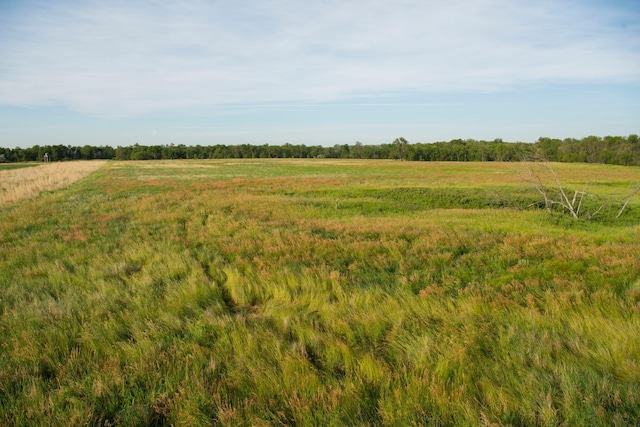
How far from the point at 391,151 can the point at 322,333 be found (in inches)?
6114

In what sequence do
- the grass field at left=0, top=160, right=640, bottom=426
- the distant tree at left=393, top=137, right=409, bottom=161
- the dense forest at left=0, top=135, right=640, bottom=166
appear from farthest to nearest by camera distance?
the distant tree at left=393, top=137, right=409, bottom=161 → the dense forest at left=0, top=135, right=640, bottom=166 → the grass field at left=0, top=160, right=640, bottom=426

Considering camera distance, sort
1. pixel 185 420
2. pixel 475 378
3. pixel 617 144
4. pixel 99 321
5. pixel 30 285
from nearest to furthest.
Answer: pixel 185 420, pixel 475 378, pixel 99 321, pixel 30 285, pixel 617 144

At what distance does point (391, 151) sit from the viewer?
15450cm

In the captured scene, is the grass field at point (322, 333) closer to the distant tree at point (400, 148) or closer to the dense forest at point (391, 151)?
Result: the dense forest at point (391, 151)

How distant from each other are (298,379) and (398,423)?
3.89ft

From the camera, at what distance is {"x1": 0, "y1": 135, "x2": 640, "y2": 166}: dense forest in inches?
4082

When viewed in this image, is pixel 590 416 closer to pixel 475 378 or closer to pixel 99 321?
pixel 475 378

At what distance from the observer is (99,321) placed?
5.40 m

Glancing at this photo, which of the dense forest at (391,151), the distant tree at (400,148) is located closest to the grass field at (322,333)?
the dense forest at (391,151)

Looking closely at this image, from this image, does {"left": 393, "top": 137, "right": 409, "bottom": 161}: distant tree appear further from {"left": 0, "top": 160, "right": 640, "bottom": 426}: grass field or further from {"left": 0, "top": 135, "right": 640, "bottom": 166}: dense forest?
{"left": 0, "top": 160, "right": 640, "bottom": 426}: grass field

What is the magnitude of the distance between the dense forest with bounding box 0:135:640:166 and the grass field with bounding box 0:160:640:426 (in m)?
98.2

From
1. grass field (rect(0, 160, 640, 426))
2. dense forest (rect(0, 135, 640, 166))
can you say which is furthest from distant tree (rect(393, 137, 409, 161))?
grass field (rect(0, 160, 640, 426))

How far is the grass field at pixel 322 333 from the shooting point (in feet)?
11.2

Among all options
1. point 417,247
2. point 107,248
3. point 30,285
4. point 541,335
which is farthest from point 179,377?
point 107,248
